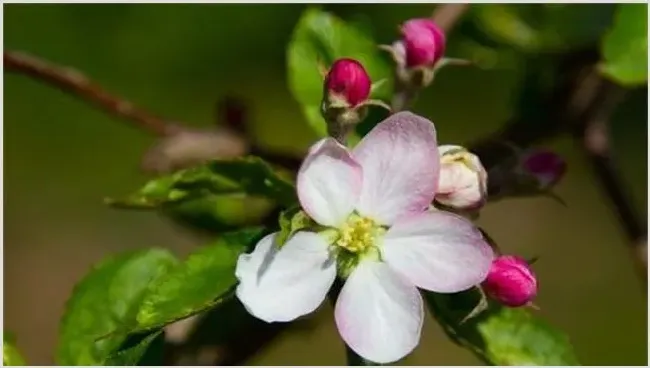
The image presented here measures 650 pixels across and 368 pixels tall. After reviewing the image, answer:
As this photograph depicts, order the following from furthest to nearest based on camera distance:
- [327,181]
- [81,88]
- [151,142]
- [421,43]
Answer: [151,142] → [81,88] → [421,43] → [327,181]

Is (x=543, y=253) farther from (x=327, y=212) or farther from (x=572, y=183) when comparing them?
(x=327, y=212)

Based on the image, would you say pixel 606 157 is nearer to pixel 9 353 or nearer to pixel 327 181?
pixel 327 181

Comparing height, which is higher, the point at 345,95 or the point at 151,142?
the point at 345,95

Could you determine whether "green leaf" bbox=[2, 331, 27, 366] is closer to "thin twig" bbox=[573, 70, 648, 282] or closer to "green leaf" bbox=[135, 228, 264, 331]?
"green leaf" bbox=[135, 228, 264, 331]

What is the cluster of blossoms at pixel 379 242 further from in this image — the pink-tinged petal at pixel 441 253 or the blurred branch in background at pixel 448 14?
the blurred branch in background at pixel 448 14

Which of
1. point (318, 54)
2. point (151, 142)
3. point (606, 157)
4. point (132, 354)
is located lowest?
point (151, 142)

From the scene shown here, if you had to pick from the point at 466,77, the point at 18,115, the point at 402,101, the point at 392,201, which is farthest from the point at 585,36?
the point at 18,115

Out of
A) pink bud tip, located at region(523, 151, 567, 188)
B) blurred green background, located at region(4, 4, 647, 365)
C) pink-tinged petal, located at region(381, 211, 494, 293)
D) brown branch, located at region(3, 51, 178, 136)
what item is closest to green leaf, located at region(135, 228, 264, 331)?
pink-tinged petal, located at region(381, 211, 494, 293)

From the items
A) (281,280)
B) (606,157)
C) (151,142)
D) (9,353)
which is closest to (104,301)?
(9,353)
